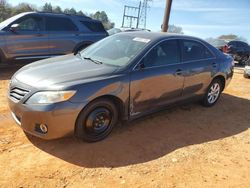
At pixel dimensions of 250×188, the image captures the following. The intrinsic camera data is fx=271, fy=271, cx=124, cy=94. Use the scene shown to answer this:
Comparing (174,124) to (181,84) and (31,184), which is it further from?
(31,184)

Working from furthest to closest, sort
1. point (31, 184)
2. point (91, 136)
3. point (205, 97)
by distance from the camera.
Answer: point (205, 97) → point (91, 136) → point (31, 184)

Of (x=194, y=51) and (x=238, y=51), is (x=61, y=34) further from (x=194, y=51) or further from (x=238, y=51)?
(x=238, y=51)

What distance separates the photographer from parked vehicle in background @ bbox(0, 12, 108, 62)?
812cm

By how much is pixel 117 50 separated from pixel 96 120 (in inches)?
55.3

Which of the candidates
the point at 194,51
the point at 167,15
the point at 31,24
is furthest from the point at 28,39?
the point at 167,15

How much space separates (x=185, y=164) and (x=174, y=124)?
139 cm

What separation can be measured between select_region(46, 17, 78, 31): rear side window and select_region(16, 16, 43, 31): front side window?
10.4 inches

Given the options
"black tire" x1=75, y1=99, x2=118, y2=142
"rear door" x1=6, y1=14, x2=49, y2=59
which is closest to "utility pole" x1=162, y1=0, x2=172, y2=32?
"rear door" x1=6, y1=14, x2=49, y2=59

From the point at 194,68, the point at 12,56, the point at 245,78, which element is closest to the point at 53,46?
the point at 12,56

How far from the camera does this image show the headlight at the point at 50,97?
11.6 ft

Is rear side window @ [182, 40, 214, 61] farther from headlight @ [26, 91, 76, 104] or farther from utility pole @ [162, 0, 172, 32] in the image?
utility pole @ [162, 0, 172, 32]

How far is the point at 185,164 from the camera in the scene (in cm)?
381

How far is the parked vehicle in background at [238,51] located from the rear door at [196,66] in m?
12.7

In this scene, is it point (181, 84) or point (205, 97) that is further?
point (205, 97)
